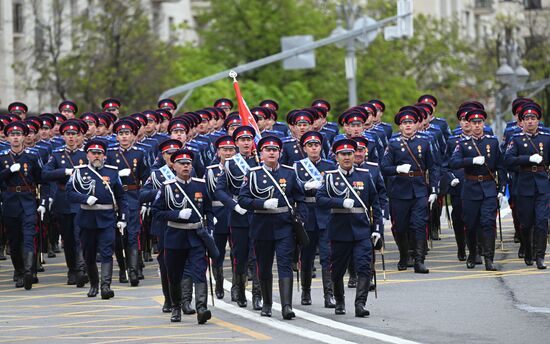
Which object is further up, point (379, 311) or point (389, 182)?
point (389, 182)

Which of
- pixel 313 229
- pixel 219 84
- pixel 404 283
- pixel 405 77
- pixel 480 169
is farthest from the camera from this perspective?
pixel 405 77

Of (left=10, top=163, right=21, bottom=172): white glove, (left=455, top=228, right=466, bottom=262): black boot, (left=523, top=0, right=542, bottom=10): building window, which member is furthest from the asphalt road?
(left=523, top=0, right=542, bottom=10): building window

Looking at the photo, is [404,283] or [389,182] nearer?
[404,283]

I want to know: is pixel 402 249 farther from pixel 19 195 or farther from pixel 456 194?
pixel 19 195

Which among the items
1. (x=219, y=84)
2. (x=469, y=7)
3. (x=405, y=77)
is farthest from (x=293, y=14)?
(x=469, y=7)

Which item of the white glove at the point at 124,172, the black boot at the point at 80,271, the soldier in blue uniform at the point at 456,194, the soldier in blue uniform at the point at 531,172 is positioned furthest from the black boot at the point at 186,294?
the soldier in blue uniform at the point at 456,194

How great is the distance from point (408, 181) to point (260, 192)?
4.96 m

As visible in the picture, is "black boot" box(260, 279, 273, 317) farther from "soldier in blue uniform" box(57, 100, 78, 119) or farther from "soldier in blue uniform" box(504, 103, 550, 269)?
"soldier in blue uniform" box(57, 100, 78, 119)

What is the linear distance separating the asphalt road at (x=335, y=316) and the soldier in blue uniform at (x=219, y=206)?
1.58 ft

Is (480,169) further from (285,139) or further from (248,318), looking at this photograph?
(248,318)

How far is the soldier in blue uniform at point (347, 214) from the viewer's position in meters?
18.4

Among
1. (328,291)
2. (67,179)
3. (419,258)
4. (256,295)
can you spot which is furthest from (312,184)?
(67,179)

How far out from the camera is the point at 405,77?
7069cm

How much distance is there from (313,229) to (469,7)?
76956 millimetres
